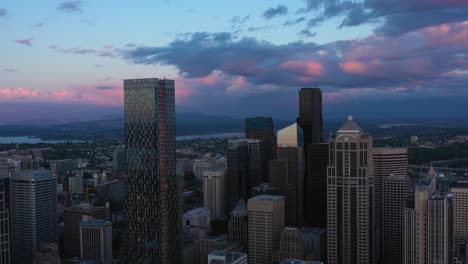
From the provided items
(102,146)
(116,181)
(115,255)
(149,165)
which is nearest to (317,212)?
(115,255)

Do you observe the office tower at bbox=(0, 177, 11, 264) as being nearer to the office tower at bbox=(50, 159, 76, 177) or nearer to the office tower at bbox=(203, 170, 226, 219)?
the office tower at bbox=(203, 170, 226, 219)

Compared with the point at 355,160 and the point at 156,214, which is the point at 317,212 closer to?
the point at 355,160

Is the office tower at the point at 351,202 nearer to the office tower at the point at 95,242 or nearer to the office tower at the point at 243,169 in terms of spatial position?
the office tower at the point at 95,242

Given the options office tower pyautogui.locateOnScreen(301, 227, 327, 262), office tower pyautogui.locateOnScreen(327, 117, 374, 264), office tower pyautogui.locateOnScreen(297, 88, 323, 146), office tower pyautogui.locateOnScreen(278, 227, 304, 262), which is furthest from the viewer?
office tower pyautogui.locateOnScreen(297, 88, 323, 146)

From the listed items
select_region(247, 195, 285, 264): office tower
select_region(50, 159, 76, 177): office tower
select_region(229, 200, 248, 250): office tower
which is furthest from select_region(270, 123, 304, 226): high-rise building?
select_region(50, 159, 76, 177): office tower

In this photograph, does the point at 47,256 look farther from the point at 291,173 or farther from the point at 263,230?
the point at 291,173

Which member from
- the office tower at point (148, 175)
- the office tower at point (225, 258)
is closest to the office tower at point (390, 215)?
the office tower at point (225, 258)

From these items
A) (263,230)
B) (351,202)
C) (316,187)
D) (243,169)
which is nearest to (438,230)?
(351,202)
